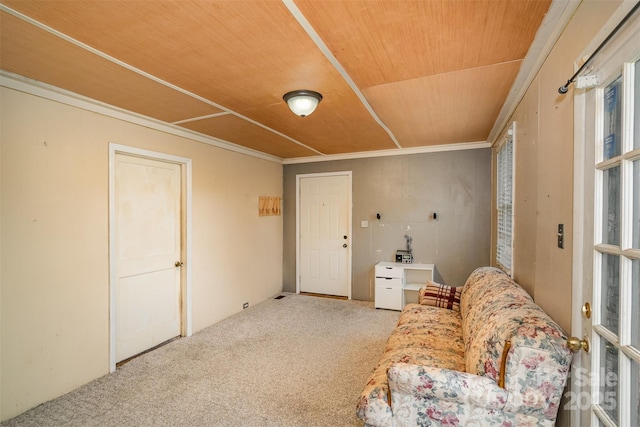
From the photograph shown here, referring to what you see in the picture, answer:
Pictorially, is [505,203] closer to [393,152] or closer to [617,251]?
[393,152]

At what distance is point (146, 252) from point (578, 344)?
135 inches

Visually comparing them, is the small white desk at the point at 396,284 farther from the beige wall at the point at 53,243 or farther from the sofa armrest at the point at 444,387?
the beige wall at the point at 53,243

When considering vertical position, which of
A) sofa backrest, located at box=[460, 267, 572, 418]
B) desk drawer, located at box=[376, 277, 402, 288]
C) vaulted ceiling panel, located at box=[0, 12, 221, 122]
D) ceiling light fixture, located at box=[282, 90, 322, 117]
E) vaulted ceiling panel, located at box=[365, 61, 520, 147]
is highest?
vaulted ceiling panel, located at box=[365, 61, 520, 147]

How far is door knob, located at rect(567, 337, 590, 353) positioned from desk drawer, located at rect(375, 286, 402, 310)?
3.03 meters

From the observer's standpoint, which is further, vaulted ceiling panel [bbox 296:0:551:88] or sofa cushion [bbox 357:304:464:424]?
sofa cushion [bbox 357:304:464:424]

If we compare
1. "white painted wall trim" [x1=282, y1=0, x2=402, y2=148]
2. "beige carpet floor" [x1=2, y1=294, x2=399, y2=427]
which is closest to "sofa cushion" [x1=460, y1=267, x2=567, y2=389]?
"beige carpet floor" [x1=2, y1=294, x2=399, y2=427]

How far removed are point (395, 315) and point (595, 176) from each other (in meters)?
3.34

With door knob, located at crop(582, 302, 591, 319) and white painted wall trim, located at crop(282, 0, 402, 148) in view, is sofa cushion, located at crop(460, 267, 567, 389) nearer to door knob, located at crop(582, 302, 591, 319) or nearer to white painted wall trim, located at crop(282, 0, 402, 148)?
door knob, located at crop(582, 302, 591, 319)

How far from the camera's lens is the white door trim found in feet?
8.64

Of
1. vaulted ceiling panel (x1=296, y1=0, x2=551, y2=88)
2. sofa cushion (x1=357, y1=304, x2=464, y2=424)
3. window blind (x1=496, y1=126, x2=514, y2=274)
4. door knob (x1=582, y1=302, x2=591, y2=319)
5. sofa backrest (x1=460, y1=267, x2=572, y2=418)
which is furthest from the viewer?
window blind (x1=496, y1=126, x2=514, y2=274)

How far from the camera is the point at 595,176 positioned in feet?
3.59

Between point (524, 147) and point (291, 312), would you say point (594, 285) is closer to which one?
point (524, 147)

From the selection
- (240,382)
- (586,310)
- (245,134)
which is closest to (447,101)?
(586,310)

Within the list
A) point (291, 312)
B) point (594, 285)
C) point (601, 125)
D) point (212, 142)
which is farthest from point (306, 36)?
point (291, 312)
